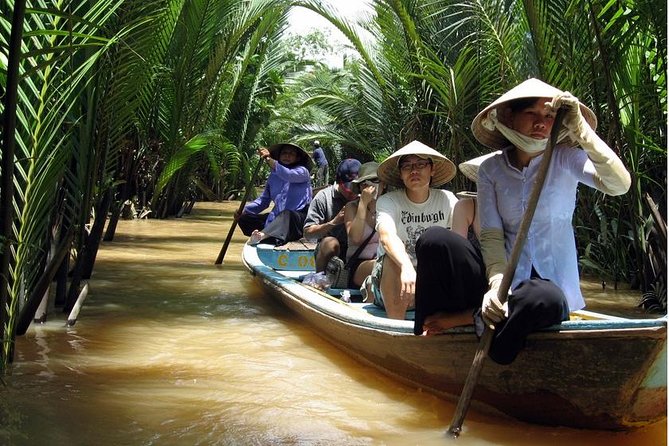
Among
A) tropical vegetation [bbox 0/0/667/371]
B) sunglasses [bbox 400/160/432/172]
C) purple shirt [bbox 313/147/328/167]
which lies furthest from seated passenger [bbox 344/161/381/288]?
purple shirt [bbox 313/147/328/167]

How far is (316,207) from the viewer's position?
21.3 ft

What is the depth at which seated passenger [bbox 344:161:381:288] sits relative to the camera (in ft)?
17.8

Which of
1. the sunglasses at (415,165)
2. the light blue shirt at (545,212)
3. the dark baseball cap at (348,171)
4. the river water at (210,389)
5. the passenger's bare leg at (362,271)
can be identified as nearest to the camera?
the light blue shirt at (545,212)

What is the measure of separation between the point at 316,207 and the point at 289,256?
1.23m

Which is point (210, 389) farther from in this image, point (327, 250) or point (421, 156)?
point (327, 250)

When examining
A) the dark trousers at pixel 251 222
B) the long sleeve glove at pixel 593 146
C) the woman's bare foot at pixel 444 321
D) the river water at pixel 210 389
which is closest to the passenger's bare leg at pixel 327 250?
the river water at pixel 210 389

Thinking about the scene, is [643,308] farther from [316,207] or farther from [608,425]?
[608,425]

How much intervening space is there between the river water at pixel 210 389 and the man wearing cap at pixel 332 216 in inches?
21.8

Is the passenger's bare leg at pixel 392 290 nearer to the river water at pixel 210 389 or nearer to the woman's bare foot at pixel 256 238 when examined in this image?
the river water at pixel 210 389

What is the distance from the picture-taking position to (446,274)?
3455 mm

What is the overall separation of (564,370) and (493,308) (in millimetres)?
410

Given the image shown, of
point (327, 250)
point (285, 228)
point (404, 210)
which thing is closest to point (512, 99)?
point (404, 210)

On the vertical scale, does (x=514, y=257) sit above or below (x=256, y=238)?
above

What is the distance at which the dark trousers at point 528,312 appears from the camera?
3.16m
